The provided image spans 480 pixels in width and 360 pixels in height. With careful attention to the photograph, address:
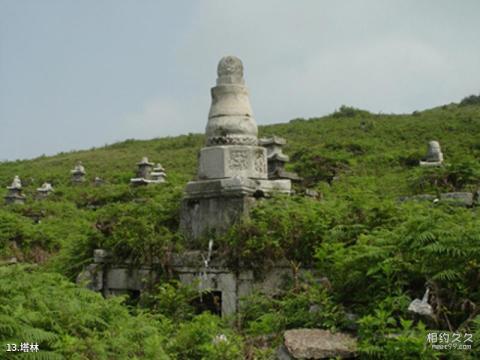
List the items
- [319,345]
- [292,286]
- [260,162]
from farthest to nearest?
[260,162]
[292,286]
[319,345]

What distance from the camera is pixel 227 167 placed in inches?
384

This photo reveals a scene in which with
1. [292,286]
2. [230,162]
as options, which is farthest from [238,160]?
[292,286]

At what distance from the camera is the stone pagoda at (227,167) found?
9.29 m

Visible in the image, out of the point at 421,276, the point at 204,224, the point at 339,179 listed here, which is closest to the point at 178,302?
the point at 204,224

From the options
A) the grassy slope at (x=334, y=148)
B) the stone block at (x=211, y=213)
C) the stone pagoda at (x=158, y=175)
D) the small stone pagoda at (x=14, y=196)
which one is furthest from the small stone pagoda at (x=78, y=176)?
the stone block at (x=211, y=213)

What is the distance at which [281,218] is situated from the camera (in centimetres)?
853

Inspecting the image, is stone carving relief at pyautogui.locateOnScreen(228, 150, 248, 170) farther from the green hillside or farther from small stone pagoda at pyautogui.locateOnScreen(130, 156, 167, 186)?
small stone pagoda at pyautogui.locateOnScreen(130, 156, 167, 186)

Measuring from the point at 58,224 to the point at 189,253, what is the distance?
9657mm

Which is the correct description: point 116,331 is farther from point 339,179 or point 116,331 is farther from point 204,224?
point 339,179

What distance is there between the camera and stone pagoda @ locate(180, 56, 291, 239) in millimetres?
9289

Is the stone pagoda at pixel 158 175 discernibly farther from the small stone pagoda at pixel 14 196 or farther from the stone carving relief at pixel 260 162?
the stone carving relief at pixel 260 162

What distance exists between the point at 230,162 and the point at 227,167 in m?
0.10

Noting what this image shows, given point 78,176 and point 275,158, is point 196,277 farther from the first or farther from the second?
point 78,176

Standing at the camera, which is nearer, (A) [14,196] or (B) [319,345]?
(B) [319,345]
